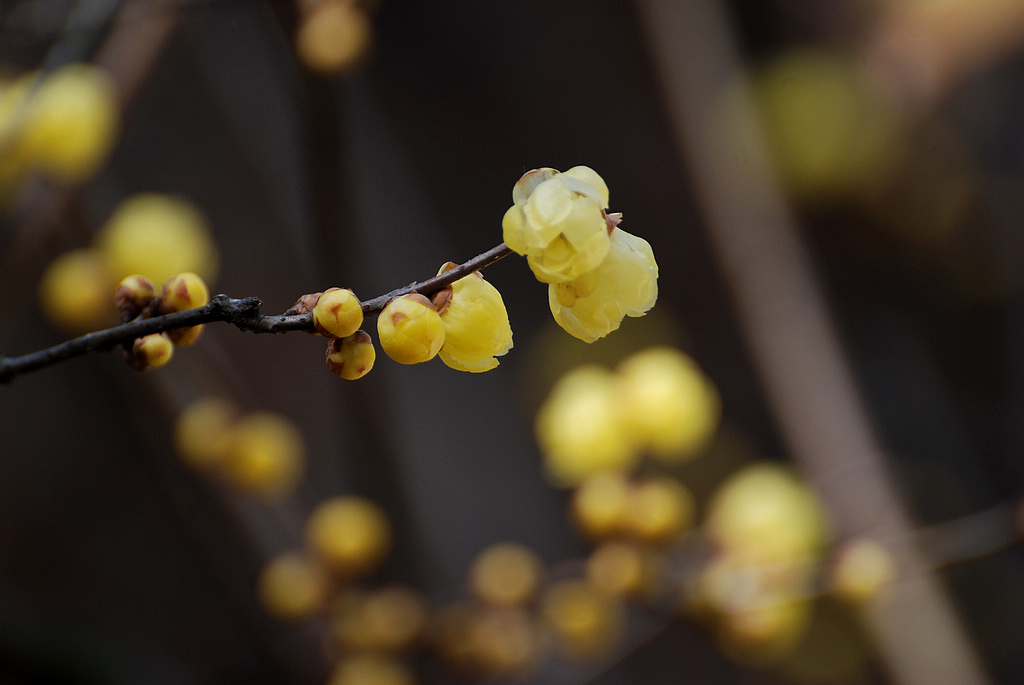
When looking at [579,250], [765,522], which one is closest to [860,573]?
[765,522]

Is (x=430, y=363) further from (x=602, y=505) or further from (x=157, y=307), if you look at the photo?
(x=157, y=307)

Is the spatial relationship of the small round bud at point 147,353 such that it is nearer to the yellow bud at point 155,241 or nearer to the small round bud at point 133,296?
the small round bud at point 133,296

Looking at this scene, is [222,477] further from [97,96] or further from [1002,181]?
[1002,181]

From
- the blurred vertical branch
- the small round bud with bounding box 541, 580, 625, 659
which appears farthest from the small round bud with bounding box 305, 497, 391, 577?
the blurred vertical branch

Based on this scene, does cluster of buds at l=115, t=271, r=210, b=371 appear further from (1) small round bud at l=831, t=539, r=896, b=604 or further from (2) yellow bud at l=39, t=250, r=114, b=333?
(1) small round bud at l=831, t=539, r=896, b=604

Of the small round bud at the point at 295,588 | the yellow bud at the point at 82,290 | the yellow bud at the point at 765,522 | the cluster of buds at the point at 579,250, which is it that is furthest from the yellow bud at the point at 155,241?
the yellow bud at the point at 765,522

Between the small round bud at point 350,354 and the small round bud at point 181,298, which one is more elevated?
the small round bud at point 181,298
